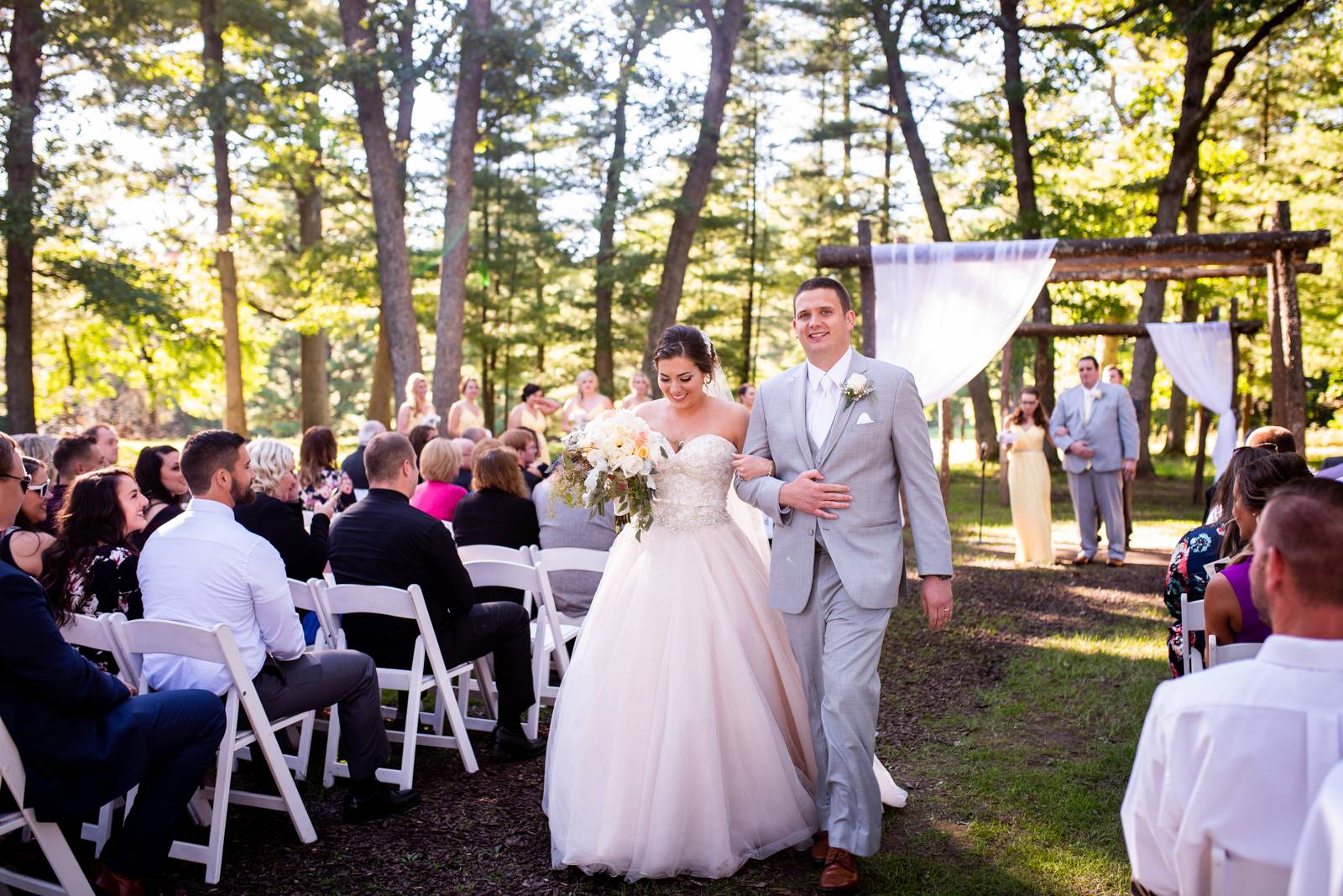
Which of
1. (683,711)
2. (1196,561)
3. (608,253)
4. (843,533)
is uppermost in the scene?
(608,253)

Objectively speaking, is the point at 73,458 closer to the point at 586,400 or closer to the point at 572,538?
the point at 572,538

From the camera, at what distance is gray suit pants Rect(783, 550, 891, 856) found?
3.70 metres

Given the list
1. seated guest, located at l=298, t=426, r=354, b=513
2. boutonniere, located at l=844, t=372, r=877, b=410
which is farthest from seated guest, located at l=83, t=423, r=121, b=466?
boutonniere, located at l=844, t=372, r=877, b=410

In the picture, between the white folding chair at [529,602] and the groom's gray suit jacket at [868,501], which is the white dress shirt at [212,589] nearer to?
the white folding chair at [529,602]

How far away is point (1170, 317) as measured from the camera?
94.1 feet

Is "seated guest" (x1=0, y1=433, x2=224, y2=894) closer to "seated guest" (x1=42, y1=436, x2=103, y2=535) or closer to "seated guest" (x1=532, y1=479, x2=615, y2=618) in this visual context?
"seated guest" (x1=532, y1=479, x2=615, y2=618)

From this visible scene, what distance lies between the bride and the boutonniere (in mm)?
740

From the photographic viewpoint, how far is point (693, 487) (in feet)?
14.4

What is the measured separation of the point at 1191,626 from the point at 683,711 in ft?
6.15

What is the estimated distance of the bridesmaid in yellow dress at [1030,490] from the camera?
10.9 meters

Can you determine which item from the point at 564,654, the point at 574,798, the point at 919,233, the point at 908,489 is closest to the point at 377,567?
the point at 564,654

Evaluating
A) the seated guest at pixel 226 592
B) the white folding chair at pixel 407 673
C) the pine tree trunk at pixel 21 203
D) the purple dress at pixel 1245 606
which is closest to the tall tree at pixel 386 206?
the pine tree trunk at pixel 21 203

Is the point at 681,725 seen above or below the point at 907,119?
below

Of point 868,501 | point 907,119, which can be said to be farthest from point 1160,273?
point 868,501
